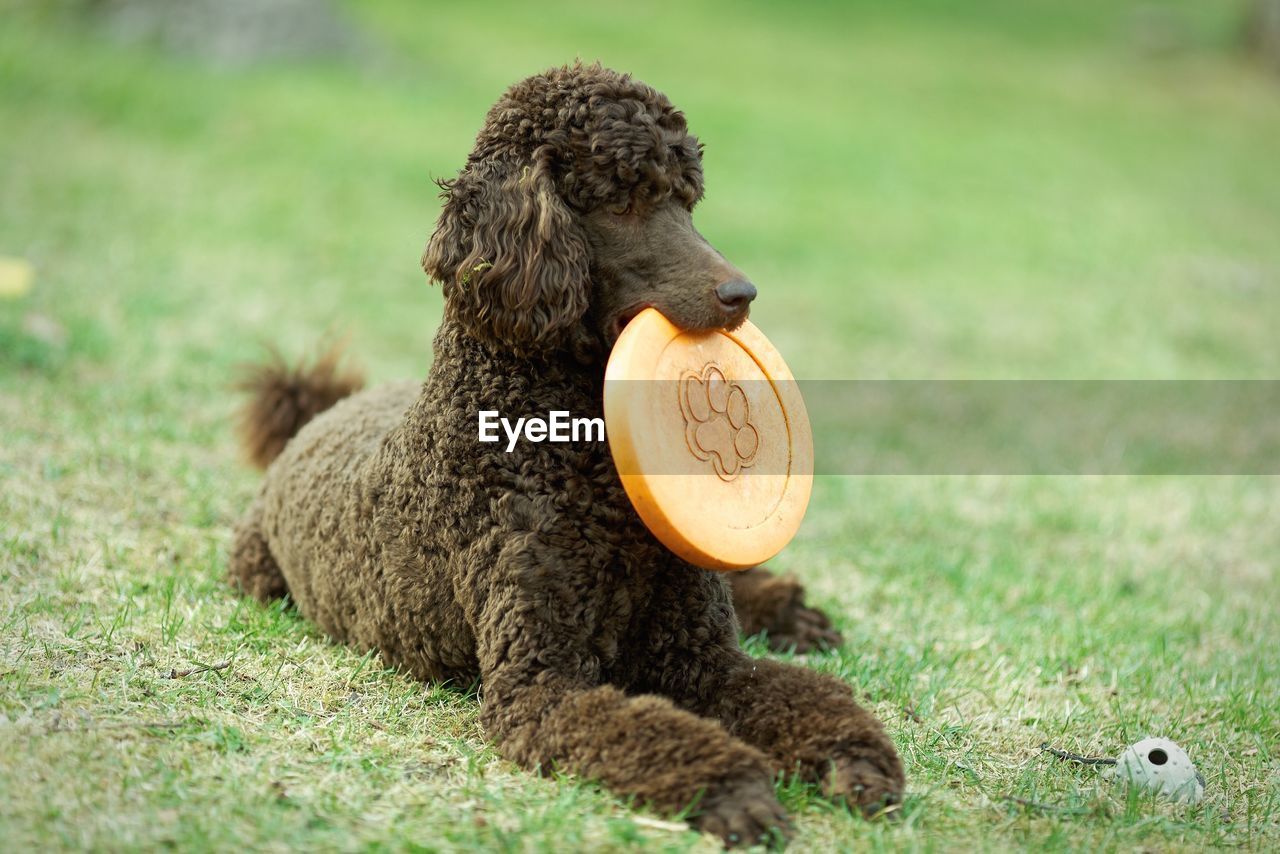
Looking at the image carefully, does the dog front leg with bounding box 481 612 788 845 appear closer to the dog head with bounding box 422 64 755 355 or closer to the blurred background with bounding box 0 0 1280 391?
the dog head with bounding box 422 64 755 355

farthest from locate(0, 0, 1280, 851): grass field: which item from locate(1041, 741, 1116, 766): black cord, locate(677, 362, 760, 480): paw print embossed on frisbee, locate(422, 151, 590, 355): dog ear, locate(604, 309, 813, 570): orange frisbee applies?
locate(677, 362, 760, 480): paw print embossed on frisbee

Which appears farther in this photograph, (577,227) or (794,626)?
(794,626)

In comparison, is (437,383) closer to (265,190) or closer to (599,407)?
(599,407)

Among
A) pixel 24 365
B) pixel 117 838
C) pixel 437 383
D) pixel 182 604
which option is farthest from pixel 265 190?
pixel 117 838

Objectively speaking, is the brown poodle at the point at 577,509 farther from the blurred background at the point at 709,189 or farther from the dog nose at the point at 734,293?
the blurred background at the point at 709,189

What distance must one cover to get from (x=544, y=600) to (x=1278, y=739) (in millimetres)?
2651

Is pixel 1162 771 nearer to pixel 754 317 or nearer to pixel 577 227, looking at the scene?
pixel 577 227

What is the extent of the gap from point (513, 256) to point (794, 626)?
2236 millimetres

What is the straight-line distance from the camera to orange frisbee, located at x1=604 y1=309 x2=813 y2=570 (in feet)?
11.5

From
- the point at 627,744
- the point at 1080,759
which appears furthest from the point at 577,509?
the point at 1080,759

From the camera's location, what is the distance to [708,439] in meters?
3.76

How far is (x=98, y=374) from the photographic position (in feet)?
25.3

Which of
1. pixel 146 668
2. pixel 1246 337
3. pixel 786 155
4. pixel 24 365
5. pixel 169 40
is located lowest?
pixel 146 668

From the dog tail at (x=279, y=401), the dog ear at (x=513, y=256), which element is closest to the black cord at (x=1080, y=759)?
the dog ear at (x=513, y=256)
